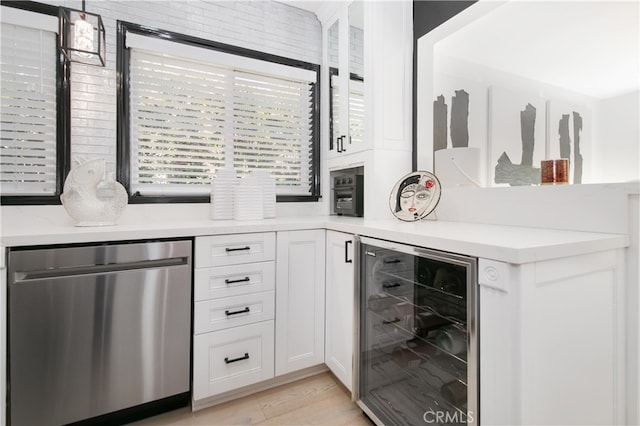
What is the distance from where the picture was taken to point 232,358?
169 centimetres

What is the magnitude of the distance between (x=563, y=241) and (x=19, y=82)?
9.10 feet

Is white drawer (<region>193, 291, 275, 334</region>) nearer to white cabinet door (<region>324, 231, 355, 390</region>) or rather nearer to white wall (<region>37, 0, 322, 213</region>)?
white cabinet door (<region>324, 231, 355, 390</region>)

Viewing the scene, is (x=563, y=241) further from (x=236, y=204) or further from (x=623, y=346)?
(x=236, y=204)

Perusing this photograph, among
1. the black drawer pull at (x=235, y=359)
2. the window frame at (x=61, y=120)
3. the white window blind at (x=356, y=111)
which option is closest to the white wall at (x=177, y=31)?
the window frame at (x=61, y=120)

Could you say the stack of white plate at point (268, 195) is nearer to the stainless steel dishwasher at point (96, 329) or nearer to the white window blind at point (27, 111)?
the stainless steel dishwasher at point (96, 329)

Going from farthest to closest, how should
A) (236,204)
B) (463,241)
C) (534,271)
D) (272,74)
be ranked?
1. (272,74)
2. (236,204)
3. (463,241)
4. (534,271)

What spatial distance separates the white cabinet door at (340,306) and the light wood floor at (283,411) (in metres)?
0.12

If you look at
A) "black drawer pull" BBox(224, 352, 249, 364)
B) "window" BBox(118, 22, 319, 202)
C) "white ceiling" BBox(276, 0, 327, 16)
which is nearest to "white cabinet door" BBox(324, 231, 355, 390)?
"black drawer pull" BBox(224, 352, 249, 364)

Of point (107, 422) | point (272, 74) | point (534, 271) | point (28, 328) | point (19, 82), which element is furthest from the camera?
point (272, 74)

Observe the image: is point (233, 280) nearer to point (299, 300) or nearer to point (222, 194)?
point (299, 300)

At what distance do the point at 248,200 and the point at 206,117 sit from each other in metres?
0.75

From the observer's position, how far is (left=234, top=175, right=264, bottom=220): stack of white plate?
6.70 ft

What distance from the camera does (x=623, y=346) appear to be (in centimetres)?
114

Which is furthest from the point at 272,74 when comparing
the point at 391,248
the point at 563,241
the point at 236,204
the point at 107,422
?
the point at 107,422
